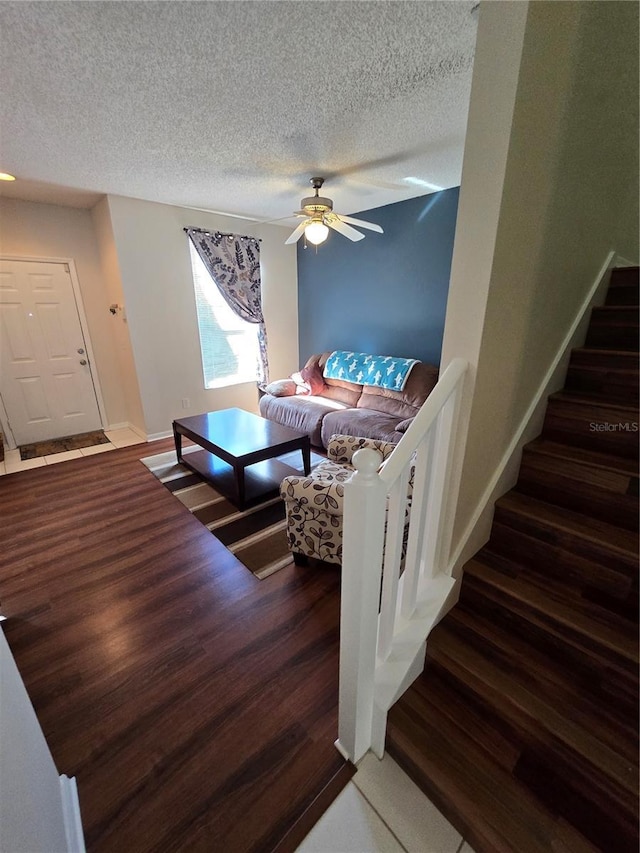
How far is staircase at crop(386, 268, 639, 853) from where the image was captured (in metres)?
0.95

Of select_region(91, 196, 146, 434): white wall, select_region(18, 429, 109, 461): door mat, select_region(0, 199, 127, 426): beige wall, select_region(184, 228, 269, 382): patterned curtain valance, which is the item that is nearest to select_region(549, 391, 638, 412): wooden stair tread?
select_region(184, 228, 269, 382): patterned curtain valance

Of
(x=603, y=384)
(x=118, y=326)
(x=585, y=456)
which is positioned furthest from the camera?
(x=118, y=326)

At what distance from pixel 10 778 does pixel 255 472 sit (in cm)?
250

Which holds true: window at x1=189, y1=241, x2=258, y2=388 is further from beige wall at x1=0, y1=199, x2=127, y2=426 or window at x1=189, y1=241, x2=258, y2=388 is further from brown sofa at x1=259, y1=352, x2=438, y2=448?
beige wall at x1=0, y1=199, x2=127, y2=426

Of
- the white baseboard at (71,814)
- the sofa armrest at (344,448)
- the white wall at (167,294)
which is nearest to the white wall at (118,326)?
the white wall at (167,294)

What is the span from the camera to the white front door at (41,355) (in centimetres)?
355

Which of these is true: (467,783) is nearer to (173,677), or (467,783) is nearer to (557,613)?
(557,613)

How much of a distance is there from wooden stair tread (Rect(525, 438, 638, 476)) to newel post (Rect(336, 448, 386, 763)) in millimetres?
910

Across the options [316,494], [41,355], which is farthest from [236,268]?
[316,494]

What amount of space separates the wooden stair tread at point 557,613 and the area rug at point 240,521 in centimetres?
123

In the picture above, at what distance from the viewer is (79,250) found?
3762mm

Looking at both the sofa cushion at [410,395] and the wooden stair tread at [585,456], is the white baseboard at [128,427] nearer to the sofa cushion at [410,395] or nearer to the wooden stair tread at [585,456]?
the sofa cushion at [410,395]

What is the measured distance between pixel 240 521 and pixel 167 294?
2799 mm

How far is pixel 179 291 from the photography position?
3898mm
